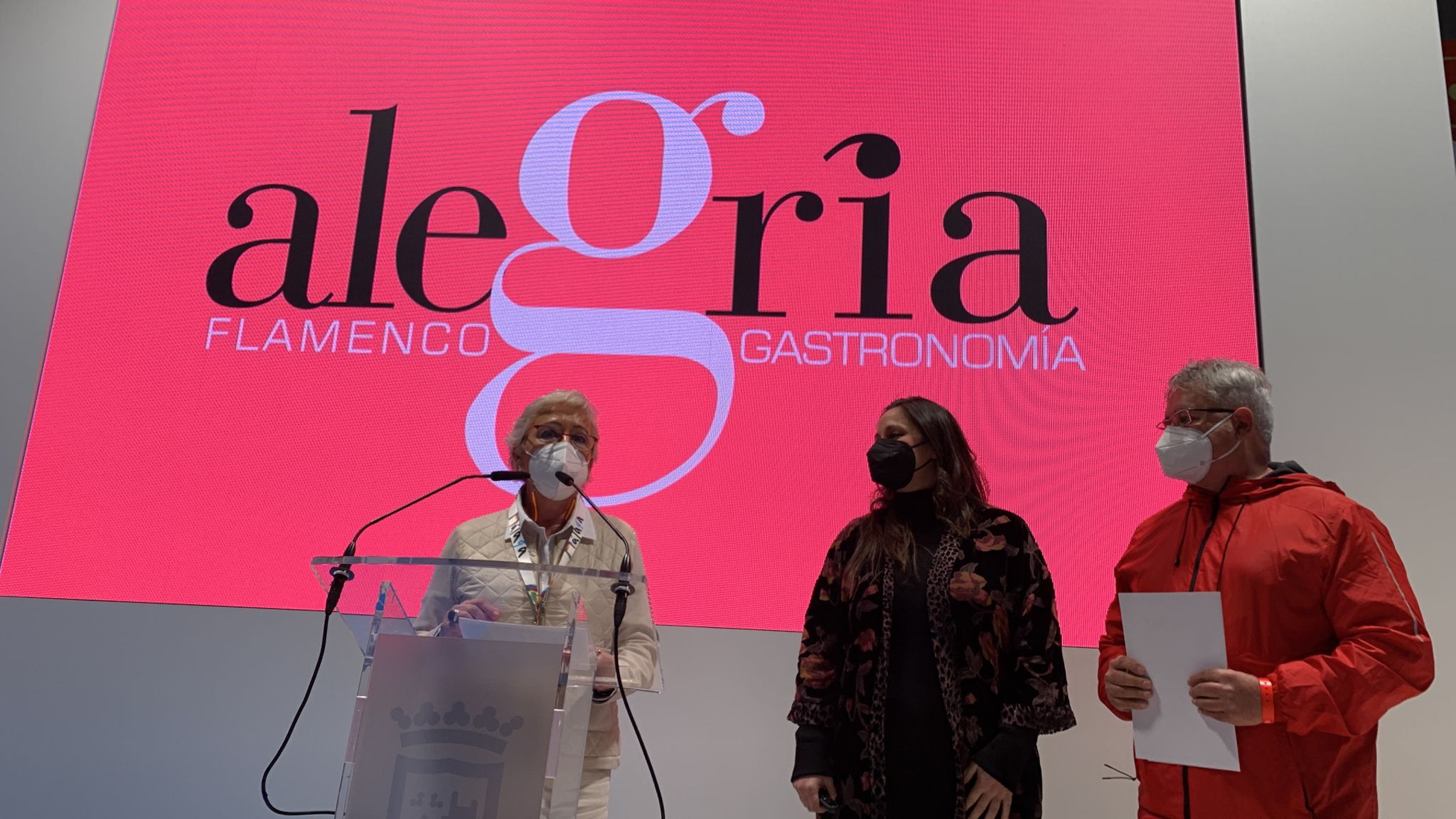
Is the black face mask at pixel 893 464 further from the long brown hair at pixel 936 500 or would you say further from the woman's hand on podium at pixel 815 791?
the woman's hand on podium at pixel 815 791

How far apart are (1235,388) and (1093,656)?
37.0 inches

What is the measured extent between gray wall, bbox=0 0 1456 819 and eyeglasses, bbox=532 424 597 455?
2.61 ft

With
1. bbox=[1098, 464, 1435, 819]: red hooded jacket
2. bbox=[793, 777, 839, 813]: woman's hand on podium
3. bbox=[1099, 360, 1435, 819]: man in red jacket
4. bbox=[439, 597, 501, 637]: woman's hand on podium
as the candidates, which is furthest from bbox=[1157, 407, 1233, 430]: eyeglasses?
bbox=[439, 597, 501, 637]: woman's hand on podium

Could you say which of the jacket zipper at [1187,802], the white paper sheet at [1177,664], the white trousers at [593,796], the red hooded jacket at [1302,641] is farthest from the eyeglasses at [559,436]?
the jacket zipper at [1187,802]

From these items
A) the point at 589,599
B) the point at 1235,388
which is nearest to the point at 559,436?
the point at 589,599

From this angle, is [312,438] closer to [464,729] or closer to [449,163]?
[449,163]

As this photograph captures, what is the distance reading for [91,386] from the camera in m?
3.40

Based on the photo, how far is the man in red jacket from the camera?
1974 millimetres

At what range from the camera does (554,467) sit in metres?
2.29

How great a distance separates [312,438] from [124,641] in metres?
0.82

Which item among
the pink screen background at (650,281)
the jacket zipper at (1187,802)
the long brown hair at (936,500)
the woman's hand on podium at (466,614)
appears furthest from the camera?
the pink screen background at (650,281)

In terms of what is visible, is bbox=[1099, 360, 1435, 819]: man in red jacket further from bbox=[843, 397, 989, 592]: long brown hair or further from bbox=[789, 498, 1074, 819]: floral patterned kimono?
bbox=[843, 397, 989, 592]: long brown hair

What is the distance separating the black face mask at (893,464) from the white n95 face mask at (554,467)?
25.3 inches

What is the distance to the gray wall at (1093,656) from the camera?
2.95 m
